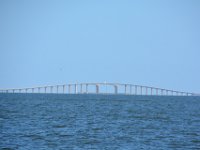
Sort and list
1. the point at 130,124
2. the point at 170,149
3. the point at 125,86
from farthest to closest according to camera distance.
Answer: the point at 125,86, the point at 130,124, the point at 170,149

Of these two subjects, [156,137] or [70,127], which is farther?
[70,127]

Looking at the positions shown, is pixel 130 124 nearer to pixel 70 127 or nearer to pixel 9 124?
pixel 70 127

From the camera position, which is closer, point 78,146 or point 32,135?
point 78,146

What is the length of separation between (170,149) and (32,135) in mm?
7443

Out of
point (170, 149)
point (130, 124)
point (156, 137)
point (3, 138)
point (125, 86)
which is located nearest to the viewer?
point (170, 149)

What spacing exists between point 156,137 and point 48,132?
5762mm

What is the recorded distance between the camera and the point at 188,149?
81.1 ft

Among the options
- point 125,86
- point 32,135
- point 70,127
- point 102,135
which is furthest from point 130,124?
point 125,86

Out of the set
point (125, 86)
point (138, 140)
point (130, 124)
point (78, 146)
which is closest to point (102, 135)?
point (138, 140)

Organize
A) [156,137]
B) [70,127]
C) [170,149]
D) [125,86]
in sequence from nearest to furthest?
1. [170,149]
2. [156,137]
3. [70,127]
4. [125,86]

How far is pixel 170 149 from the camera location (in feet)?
80.8

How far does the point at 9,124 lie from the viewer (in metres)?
34.4

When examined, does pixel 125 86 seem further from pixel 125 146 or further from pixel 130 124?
pixel 125 146

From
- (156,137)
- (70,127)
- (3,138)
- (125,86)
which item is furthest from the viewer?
(125,86)
